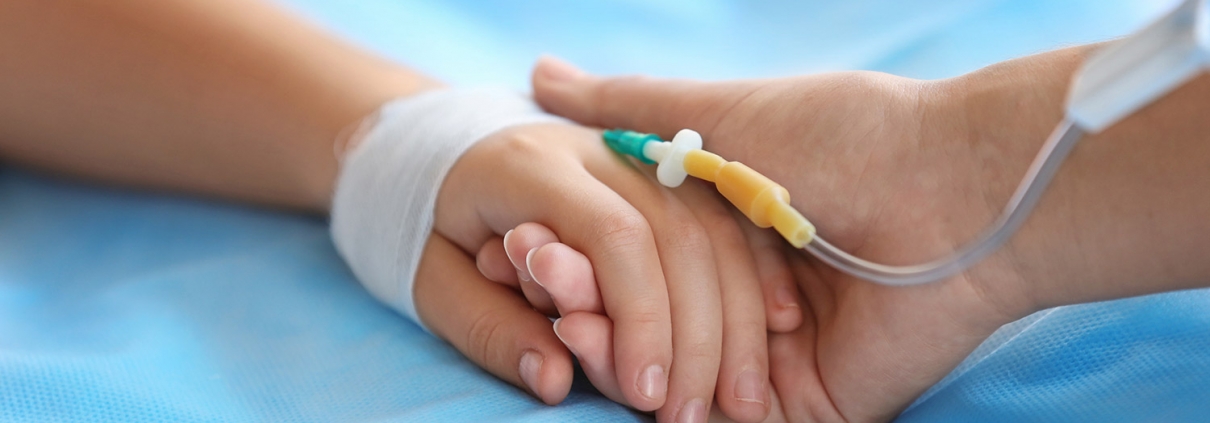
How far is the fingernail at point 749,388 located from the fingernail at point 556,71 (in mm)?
458

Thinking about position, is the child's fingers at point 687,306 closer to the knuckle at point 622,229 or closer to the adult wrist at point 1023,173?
the knuckle at point 622,229

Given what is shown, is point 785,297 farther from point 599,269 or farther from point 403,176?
point 403,176

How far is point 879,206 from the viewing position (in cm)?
64

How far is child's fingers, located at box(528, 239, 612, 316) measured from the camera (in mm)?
639

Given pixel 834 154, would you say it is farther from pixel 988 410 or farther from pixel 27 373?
pixel 27 373

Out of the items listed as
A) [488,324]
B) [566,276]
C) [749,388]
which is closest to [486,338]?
[488,324]

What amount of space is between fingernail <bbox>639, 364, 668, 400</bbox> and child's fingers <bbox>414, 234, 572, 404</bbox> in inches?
2.7

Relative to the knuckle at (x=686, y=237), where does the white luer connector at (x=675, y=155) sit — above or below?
above

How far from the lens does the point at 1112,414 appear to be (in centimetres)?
56

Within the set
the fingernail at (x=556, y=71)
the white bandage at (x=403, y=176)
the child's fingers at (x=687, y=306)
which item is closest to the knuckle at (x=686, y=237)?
the child's fingers at (x=687, y=306)

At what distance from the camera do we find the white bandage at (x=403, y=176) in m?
0.81

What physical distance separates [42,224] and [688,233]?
818 mm

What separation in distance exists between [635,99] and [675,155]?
0.18 metres

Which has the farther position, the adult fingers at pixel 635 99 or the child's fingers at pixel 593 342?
the adult fingers at pixel 635 99
